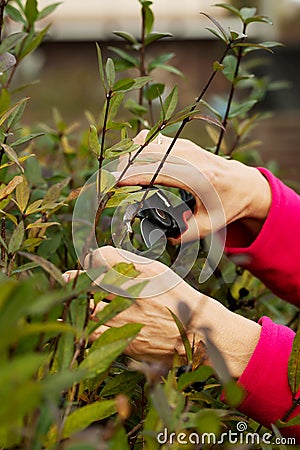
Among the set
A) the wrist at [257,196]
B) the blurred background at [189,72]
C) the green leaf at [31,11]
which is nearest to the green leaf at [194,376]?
the wrist at [257,196]

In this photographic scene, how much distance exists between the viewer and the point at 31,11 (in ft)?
4.05

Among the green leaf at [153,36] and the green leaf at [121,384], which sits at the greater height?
the green leaf at [153,36]

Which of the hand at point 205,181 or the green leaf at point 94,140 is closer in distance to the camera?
the green leaf at point 94,140

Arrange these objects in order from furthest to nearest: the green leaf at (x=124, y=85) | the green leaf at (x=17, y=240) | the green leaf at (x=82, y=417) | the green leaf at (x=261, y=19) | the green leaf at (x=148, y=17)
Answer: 1. the green leaf at (x=148, y=17)
2. the green leaf at (x=261, y=19)
3. the green leaf at (x=124, y=85)
4. the green leaf at (x=17, y=240)
5. the green leaf at (x=82, y=417)

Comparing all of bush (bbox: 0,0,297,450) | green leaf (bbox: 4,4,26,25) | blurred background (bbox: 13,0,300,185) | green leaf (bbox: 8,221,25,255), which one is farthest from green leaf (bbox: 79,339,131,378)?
blurred background (bbox: 13,0,300,185)

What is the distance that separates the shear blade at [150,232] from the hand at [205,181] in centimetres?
6

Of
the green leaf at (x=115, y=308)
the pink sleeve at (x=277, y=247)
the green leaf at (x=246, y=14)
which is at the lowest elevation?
the pink sleeve at (x=277, y=247)

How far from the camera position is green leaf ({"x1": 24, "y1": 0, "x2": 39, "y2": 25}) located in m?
1.22

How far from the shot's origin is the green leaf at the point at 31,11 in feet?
4.00

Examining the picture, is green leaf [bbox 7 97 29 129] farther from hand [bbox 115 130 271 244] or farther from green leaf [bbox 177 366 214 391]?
green leaf [bbox 177 366 214 391]

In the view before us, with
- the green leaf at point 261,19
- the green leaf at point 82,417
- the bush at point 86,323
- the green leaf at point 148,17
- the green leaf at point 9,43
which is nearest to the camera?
the bush at point 86,323

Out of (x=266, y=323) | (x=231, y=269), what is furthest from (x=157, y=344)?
(x=231, y=269)

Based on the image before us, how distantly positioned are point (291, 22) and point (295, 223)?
5.37 m

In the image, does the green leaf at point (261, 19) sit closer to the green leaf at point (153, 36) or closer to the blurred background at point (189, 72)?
the green leaf at point (153, 36)
